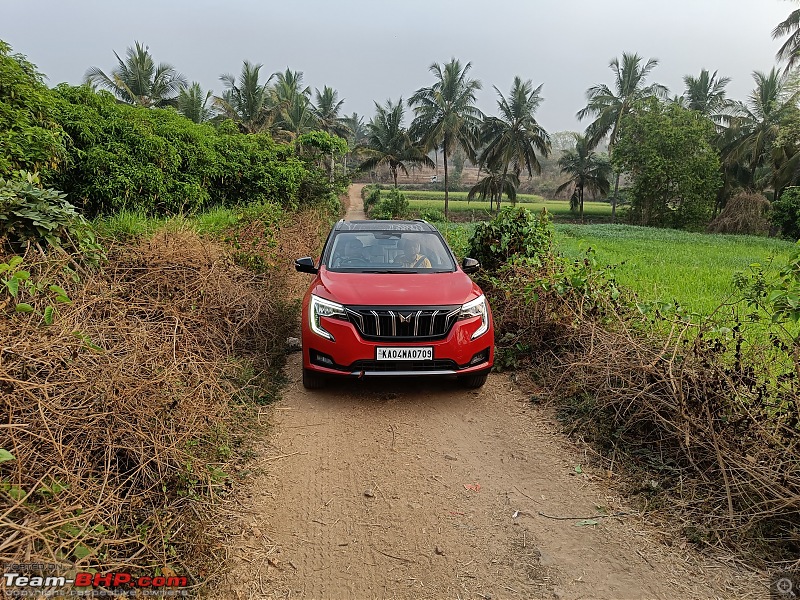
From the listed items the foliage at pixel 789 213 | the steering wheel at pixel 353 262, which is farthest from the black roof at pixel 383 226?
the foliage at pixel 789 213

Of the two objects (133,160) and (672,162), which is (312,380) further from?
(672,162)

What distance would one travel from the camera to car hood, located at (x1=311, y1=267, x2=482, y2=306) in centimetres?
468

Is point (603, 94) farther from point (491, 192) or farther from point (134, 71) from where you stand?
point (134, 71)

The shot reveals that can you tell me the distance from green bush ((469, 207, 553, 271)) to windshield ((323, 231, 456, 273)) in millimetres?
1618

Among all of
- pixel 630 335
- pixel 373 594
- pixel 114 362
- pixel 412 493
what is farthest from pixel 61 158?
pixel 630 335

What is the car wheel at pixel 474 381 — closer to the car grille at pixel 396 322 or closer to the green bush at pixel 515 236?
the car grille at pixel 396 322

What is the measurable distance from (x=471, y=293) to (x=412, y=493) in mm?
2279

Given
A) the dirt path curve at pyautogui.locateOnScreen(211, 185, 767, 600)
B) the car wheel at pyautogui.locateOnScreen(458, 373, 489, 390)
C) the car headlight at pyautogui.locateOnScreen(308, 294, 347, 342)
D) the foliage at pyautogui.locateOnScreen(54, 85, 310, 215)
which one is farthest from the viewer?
the foliage at pyautogui.locateOnScreen(54, 85, 310, 215)

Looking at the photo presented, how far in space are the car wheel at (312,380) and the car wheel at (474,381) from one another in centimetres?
145

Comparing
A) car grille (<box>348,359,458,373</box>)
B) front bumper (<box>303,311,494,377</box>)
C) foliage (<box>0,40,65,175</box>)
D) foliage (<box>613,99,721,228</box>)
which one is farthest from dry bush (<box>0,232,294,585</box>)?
foliage (<box>613,99,721,228</box>)

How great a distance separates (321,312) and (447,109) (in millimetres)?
36793

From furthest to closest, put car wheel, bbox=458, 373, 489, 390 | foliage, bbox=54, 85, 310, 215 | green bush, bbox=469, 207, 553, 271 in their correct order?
green bush, bbox=469, 207, 553, 271 < foliage, bbox=54, 85, 310, 215 < car wheel, bbox=458, 373, 489, 390

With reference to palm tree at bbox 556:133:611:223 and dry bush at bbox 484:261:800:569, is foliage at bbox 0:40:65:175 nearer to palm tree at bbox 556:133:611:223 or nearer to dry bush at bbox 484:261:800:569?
dry bush at bbox 484:261:800:569

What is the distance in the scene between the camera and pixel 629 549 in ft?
9.46
